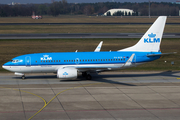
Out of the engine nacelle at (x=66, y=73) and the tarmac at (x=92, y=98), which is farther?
the engine nacelle at (x=66, y=73)

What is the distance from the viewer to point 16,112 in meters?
22.3

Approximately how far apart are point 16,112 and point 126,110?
967 cm

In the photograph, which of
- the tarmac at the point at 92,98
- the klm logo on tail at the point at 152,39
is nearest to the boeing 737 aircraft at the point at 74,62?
the tarmac at the point at 92,98

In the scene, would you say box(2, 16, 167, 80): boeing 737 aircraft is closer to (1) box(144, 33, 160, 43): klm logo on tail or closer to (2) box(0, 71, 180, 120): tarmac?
(2) box(0, 71, 180, 120): tarmac

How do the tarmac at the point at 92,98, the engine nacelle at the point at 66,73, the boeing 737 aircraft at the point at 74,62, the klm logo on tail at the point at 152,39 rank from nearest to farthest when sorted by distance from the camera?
1. the tarmac at the point at 92,98
2. the engine nacelle at the point at 66,73
3. the boeing 737 aircraft at the point at 74,62
4. the klm logo on tail at the point at 152,39

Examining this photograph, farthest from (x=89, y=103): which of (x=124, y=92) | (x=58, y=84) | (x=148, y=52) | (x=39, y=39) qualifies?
(x=39, y=39)

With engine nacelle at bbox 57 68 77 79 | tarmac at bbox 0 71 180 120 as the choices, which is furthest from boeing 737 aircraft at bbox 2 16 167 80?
tarmac at bbox 0 71 180 120

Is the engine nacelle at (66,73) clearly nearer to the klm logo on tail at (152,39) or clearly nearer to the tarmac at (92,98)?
the tarmac at (92,98)

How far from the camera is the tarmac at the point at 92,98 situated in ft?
71.6

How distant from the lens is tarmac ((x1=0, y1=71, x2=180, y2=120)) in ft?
71.6

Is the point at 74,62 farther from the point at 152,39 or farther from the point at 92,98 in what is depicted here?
the point at 152,39

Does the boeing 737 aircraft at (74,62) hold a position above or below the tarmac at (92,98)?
above

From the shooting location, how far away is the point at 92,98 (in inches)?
1051

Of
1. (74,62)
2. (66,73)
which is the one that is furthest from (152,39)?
(66,73)
